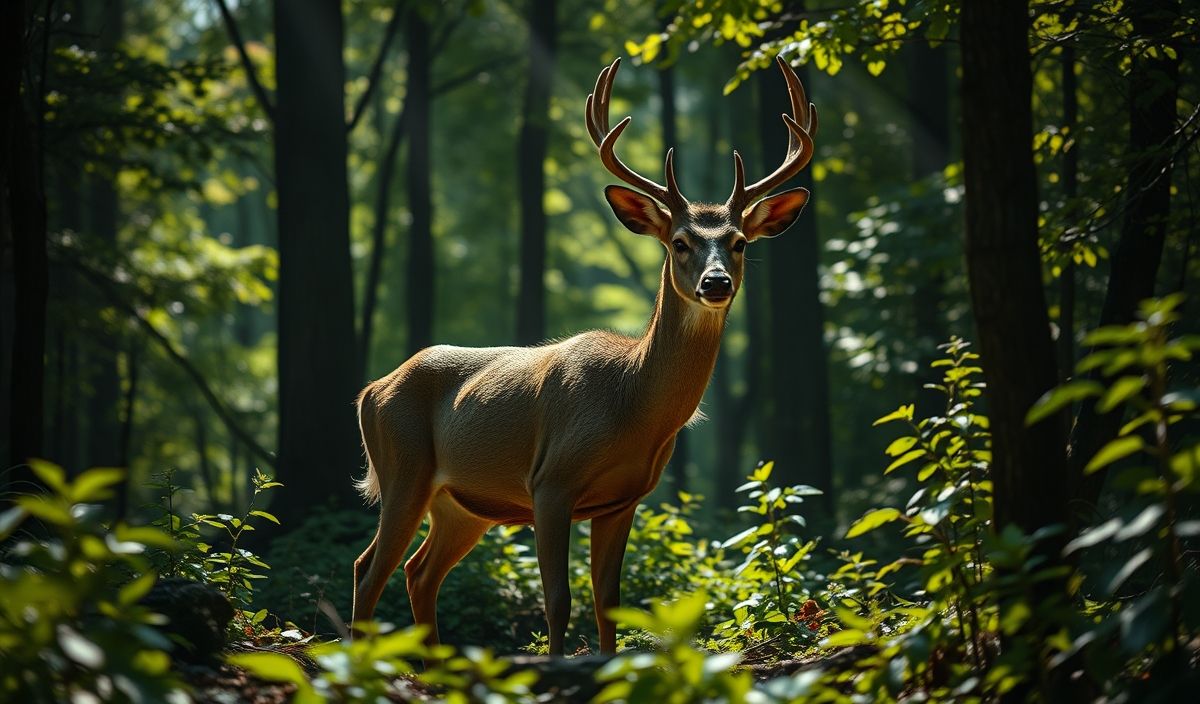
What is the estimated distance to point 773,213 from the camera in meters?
7.57

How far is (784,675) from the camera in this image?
5344mm

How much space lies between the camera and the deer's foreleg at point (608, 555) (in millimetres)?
6789

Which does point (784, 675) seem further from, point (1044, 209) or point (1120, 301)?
point (1044, 209)

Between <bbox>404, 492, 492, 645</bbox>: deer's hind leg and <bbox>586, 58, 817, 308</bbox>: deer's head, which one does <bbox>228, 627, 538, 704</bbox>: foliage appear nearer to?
<bbox>586, 58, 817, 308</bbox>: deer's head

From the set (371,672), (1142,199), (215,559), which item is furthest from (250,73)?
(371,672)

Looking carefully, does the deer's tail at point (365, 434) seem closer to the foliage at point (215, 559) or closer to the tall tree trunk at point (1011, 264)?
the foliage at point (215, 559)

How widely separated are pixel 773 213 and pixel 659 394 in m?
1.65

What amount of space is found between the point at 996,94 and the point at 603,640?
3.60m

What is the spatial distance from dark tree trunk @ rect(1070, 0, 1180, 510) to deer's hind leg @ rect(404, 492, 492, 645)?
3703mm

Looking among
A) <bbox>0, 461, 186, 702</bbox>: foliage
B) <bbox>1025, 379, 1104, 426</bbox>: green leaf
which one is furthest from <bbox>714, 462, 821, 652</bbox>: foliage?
<bbox>0, 461, 186, 702</bbox>: foliage

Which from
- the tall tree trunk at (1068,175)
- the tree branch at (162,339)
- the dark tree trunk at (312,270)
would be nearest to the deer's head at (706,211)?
the tall tree trunk at (1068,175)

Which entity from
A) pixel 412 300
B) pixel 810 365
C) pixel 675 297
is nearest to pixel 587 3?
A: pixel 412 300

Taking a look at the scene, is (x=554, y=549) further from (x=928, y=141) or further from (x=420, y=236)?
(x=420, y=236)

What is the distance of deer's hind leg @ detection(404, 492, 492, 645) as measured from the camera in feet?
25.4
